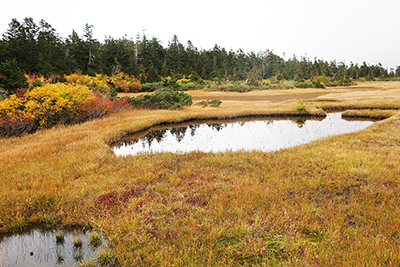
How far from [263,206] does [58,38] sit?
228ft

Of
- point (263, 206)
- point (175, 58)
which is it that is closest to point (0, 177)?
point (263, 206)

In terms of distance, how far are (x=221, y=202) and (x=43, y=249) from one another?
3.78m

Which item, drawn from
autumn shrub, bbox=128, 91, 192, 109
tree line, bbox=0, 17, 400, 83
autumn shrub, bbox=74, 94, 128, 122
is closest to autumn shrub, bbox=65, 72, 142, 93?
tree line, bbox=0, 17, 400, 83

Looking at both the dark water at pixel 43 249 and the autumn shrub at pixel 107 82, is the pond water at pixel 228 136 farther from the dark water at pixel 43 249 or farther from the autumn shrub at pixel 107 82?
the autumn shrub at pixel 107 82

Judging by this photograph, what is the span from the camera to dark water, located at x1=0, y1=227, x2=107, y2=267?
12.6ft

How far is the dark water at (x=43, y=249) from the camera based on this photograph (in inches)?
151

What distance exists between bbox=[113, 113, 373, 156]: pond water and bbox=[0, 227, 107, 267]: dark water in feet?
19.1

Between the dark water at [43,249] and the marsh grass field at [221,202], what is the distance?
0.27 metres

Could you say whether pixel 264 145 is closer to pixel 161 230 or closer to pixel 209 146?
pixel 209 146

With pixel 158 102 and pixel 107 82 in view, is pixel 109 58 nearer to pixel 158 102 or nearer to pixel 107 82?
pixel 107 82

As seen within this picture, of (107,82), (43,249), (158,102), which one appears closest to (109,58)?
(107,82)

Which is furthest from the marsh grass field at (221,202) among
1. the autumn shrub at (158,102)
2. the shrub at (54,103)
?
the autumn shrub at (158,102)

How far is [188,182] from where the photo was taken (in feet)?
20.9

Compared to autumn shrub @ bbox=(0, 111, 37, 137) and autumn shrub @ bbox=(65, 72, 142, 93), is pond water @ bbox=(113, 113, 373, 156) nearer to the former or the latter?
autumn shrub @ bbox=(0, 111, 37, 137)
